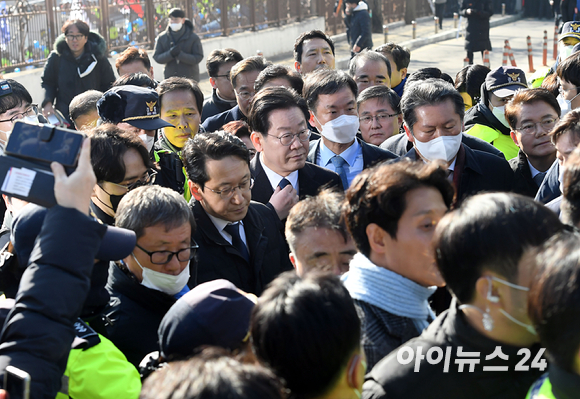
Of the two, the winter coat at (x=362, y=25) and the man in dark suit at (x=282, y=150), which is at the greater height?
the winter coat at (x=362, y=25)

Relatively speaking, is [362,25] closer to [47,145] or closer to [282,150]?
[282,150]

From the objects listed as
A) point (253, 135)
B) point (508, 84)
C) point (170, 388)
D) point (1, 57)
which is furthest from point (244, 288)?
point (1, 57)

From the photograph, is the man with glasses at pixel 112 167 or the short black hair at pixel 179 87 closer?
the man with glasses at pixel 112 167

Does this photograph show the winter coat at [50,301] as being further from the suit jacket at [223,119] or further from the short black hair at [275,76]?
the suit jacket at [223,119]

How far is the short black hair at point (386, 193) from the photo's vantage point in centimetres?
237

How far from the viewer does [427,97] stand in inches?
161

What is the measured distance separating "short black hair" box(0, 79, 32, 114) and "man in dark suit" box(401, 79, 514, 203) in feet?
9.77

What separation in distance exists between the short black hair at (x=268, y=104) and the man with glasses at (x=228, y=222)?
1.97 ft

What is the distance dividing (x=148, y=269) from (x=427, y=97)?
2174 millimetres

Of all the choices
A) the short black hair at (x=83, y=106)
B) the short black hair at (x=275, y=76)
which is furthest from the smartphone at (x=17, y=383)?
the short black hair at (x=83, y=106)

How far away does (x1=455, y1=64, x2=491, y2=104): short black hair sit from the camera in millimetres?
6117

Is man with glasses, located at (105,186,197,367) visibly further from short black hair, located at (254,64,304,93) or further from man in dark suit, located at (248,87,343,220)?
short black hair, located at (254,64,304,93)

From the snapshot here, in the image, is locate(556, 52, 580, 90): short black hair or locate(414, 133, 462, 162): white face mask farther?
locate(556, 52, 580, 90): short black hair

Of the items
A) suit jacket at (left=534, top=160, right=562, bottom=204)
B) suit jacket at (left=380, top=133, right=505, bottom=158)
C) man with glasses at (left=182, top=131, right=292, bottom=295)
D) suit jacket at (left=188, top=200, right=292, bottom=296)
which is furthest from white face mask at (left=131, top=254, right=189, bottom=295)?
suit jacket at (left=380, top=133, right=505, bottom=158)
